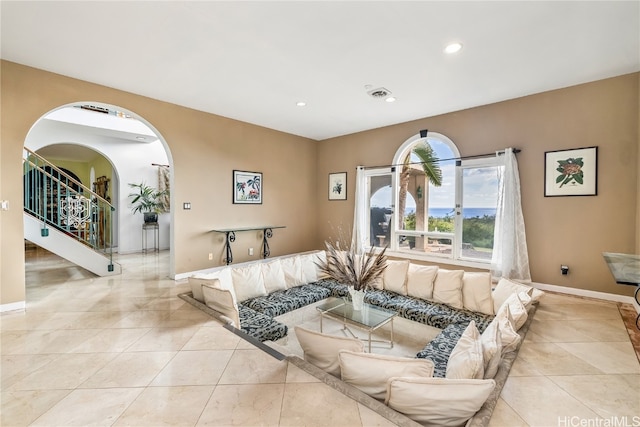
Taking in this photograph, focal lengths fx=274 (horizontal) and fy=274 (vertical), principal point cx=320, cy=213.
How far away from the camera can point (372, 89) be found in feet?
12.6

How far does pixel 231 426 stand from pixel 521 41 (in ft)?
12.9

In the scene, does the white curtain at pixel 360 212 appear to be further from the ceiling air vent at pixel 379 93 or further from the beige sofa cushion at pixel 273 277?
the beige sofa cushion at pixel 273 277

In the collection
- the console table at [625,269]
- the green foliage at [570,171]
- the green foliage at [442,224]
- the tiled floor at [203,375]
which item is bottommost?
the tiled floor at [203,375]

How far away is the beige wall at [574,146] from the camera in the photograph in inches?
135

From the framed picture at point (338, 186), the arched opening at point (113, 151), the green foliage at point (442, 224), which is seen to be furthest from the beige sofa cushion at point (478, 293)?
the arched opening at point (113, 151)

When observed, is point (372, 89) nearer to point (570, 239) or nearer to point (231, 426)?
point (570, 239)

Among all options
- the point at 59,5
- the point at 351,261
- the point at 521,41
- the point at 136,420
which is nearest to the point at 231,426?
the point at 136,420

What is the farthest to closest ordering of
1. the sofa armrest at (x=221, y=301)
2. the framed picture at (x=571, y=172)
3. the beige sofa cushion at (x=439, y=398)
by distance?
the framed picture at (x=571, y=172), the sofa armrest at (x=221, y=301), the beige sofa cushion at (x=439, y=398)

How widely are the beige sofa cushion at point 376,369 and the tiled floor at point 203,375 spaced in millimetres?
123

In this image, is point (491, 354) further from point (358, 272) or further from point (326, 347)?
point (358, 272)

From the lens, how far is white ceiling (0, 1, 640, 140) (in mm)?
2309

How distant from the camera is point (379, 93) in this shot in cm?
397

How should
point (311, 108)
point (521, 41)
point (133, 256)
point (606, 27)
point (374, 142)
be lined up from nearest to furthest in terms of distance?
point (606, 27), point (521, 41), point (311, 108), point (374, 142), point (133, 256)

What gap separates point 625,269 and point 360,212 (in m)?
4.12
